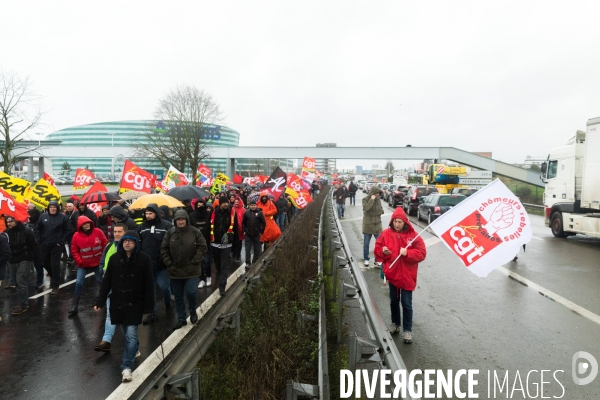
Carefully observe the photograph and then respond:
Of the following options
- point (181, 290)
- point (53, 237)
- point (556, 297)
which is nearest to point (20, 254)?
point (53, 237)

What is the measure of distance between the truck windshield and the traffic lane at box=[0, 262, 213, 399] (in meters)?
15.1

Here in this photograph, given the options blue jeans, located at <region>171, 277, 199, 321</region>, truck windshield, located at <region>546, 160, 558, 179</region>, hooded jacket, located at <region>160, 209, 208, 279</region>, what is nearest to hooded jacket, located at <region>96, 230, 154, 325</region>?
hooded jacket, located at <region>160, 209, 208, 279</region>

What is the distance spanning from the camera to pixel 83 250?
6723 mm

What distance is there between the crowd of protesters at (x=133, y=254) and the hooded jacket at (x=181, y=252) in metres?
0.01

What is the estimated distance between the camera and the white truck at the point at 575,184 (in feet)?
43.0

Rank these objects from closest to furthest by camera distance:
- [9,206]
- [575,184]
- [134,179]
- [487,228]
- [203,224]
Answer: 1. [487,228]
2. [9,206]
3. [203,224]
4. [134,179]
5. [575,184]

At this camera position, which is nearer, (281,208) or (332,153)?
(281,208)

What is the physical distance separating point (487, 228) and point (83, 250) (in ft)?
20.3

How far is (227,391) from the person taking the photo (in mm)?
3664

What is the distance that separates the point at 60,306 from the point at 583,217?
15.7 metres

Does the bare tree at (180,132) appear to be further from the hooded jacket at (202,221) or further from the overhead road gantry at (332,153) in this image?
the hooded jacket at (202,221)

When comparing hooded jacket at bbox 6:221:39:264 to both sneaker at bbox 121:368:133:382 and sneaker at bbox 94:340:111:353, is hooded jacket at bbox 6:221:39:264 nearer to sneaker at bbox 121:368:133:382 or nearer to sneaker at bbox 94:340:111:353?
sneaker at bbox 94:340:111:353

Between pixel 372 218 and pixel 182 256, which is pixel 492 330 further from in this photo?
pixel 182 256

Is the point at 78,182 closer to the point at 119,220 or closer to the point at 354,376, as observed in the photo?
the point at 119,220
